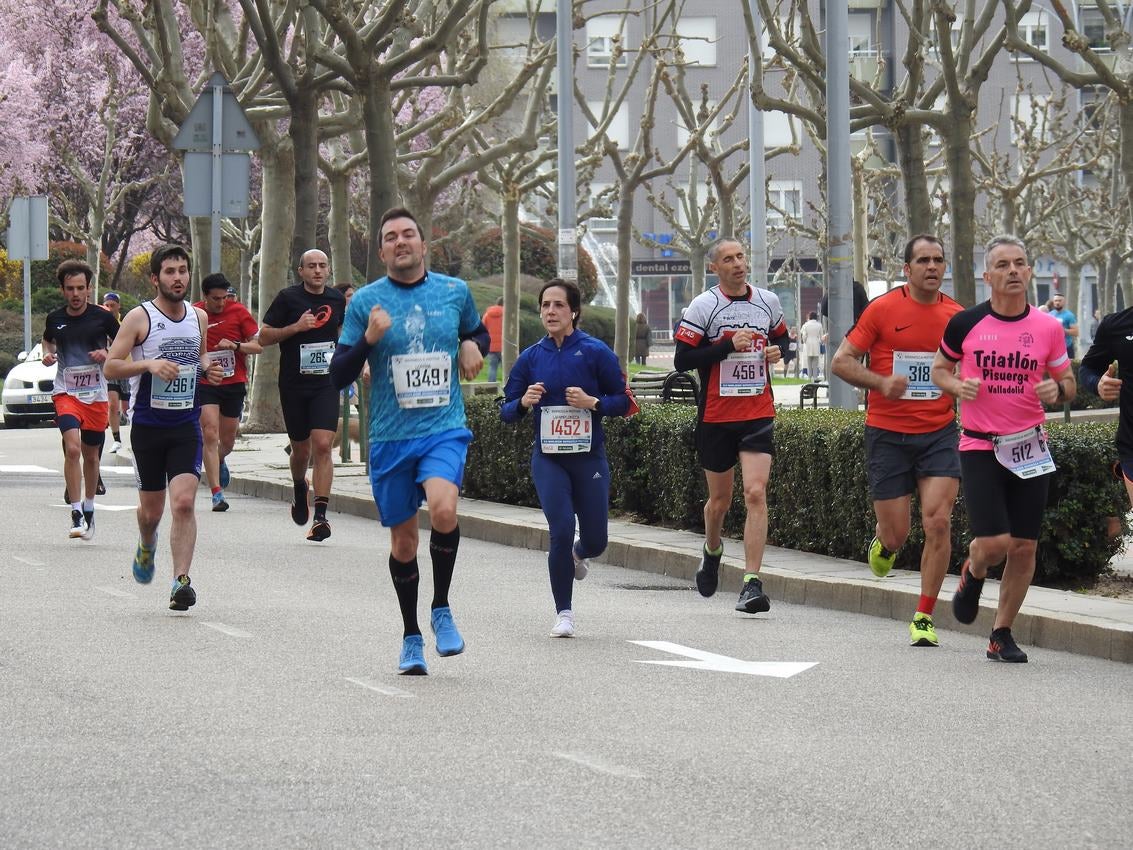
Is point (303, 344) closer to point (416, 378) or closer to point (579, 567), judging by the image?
point (579, 567)

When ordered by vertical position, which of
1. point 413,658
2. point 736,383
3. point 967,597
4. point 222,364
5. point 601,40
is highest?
point 601,40

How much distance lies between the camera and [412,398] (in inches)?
334

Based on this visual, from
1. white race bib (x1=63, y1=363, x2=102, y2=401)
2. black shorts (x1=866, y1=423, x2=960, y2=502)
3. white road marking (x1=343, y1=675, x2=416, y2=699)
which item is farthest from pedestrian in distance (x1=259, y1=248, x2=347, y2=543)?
white road marking (x1=343, y1=675, x2=416, y2=699)

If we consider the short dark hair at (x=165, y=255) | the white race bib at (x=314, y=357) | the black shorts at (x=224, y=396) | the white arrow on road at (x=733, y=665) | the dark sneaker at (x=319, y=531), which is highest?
the short dark hair at (x=165, y=255)

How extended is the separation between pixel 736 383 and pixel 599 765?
469cm

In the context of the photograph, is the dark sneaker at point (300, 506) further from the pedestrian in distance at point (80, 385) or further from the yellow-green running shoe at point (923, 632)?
the yellow-green running shoe at point (923, 632)

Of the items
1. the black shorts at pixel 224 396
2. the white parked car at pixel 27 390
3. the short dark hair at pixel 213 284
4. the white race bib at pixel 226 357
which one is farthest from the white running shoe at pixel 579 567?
the white parked car at pixel 27 390

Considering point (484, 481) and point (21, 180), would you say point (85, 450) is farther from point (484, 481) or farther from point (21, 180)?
point (21, 180)

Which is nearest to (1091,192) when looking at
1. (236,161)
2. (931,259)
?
(236,161)

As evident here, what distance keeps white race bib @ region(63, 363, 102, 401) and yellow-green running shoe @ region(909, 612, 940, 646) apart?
7.18m

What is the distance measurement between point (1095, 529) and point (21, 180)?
4360 cm

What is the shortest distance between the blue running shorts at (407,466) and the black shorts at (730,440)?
8.92 ft

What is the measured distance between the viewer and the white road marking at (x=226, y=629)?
973 cm

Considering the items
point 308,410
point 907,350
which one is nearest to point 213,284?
point 308,410
